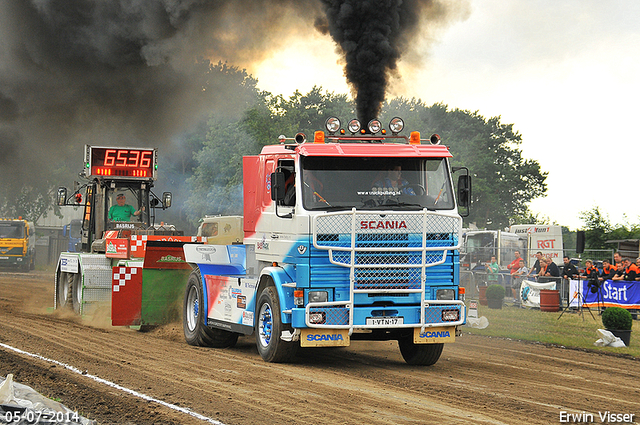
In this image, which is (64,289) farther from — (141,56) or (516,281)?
(516,281)

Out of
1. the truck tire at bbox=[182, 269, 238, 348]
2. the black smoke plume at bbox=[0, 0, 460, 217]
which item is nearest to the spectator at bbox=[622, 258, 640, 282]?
the black smoke plume at bbox=[0, 0, 460, 217]

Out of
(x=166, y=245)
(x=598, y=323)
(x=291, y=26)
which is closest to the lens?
(x=166, y=245)

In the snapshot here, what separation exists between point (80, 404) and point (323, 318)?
3471 mm

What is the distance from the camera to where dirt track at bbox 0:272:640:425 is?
7176mm

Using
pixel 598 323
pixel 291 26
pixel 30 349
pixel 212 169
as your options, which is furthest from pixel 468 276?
pixel 30 349

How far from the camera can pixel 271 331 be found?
34.2ft

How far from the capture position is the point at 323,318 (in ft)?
32.0

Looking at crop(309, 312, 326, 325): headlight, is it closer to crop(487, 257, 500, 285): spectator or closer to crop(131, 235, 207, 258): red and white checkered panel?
crop(131, 235, 207, 258): red and white checkered panel

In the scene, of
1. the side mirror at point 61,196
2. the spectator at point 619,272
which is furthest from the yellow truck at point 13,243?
the spectator at point 619,272

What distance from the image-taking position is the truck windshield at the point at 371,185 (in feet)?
33.6

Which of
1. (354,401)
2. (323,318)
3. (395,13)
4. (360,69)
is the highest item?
(395,13)

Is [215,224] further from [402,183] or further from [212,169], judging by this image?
[212,169]

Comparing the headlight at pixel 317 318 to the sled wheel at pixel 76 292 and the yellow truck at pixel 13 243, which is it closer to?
the sled wheel at pixel 76 292

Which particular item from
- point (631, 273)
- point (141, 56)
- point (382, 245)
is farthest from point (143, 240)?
point (631, 273)
